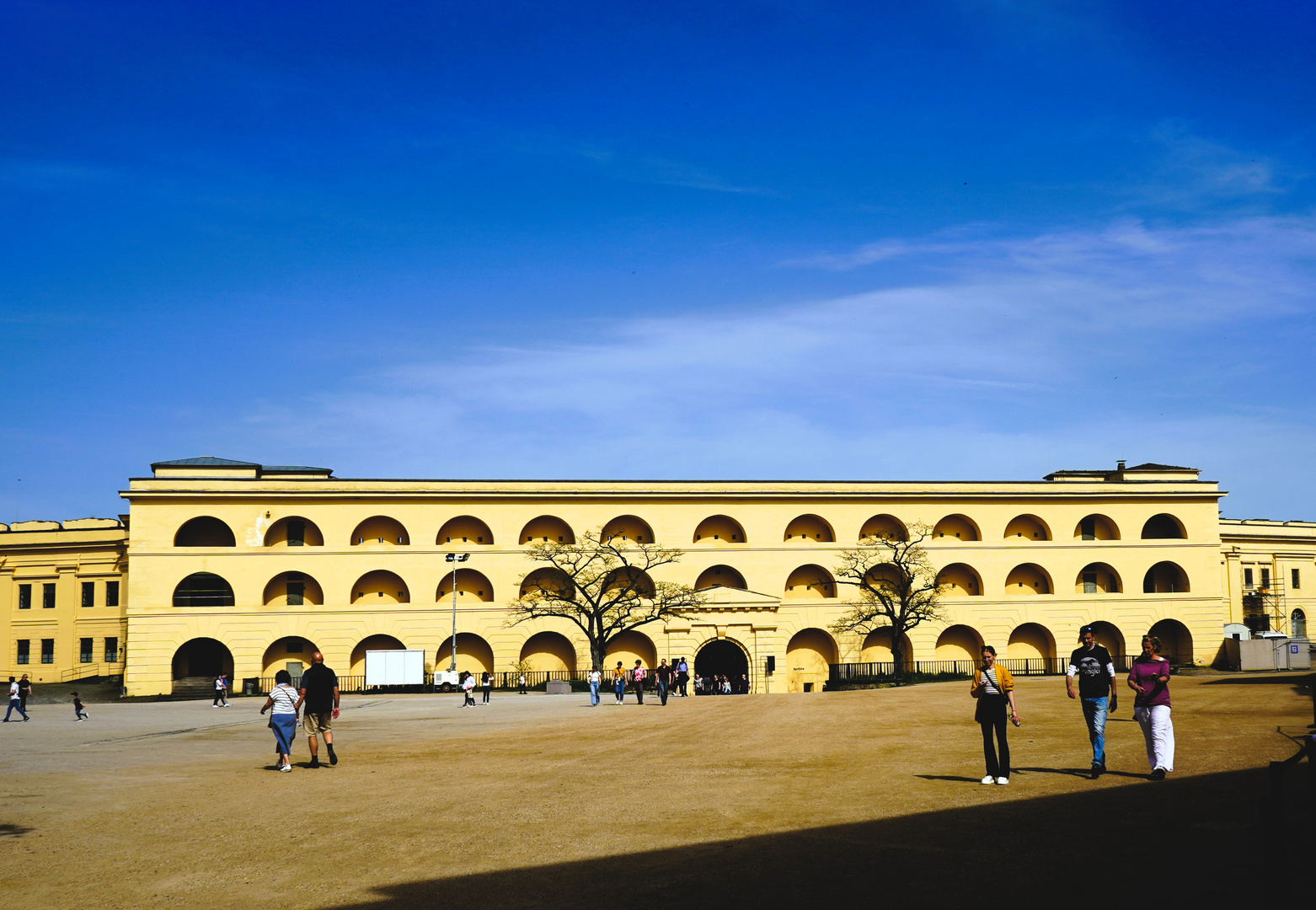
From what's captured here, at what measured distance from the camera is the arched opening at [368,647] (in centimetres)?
5500

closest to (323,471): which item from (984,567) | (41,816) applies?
(984,567)

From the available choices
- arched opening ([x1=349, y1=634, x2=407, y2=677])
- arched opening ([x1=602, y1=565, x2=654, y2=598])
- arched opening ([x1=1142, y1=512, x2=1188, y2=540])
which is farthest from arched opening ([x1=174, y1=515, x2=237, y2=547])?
arched opening ([x1=1142, y1=512, x2=1188, y2=540])

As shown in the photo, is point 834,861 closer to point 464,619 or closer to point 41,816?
point 41,816

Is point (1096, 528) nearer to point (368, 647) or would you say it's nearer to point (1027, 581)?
point (1027, 581)

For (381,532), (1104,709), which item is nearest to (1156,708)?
(1104,709)

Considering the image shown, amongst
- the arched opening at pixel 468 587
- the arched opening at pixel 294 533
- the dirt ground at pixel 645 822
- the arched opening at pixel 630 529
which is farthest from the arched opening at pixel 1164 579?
the dirt ground at pixel 645 822

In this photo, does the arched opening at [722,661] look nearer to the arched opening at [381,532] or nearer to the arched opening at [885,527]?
the arched opening at [885,527]

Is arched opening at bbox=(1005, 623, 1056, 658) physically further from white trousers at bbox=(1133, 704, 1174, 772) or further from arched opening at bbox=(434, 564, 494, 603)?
white trousers at bbox=(1133, 704, 1174, 772)

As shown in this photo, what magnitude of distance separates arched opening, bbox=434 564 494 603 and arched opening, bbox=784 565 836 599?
15906mm

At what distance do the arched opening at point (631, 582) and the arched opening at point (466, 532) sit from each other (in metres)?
6.65

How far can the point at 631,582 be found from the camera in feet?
187

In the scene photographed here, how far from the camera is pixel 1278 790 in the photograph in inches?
243

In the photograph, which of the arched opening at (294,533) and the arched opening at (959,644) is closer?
the arched opening at (294,533)

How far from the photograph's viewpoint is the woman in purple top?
12.2 metres
